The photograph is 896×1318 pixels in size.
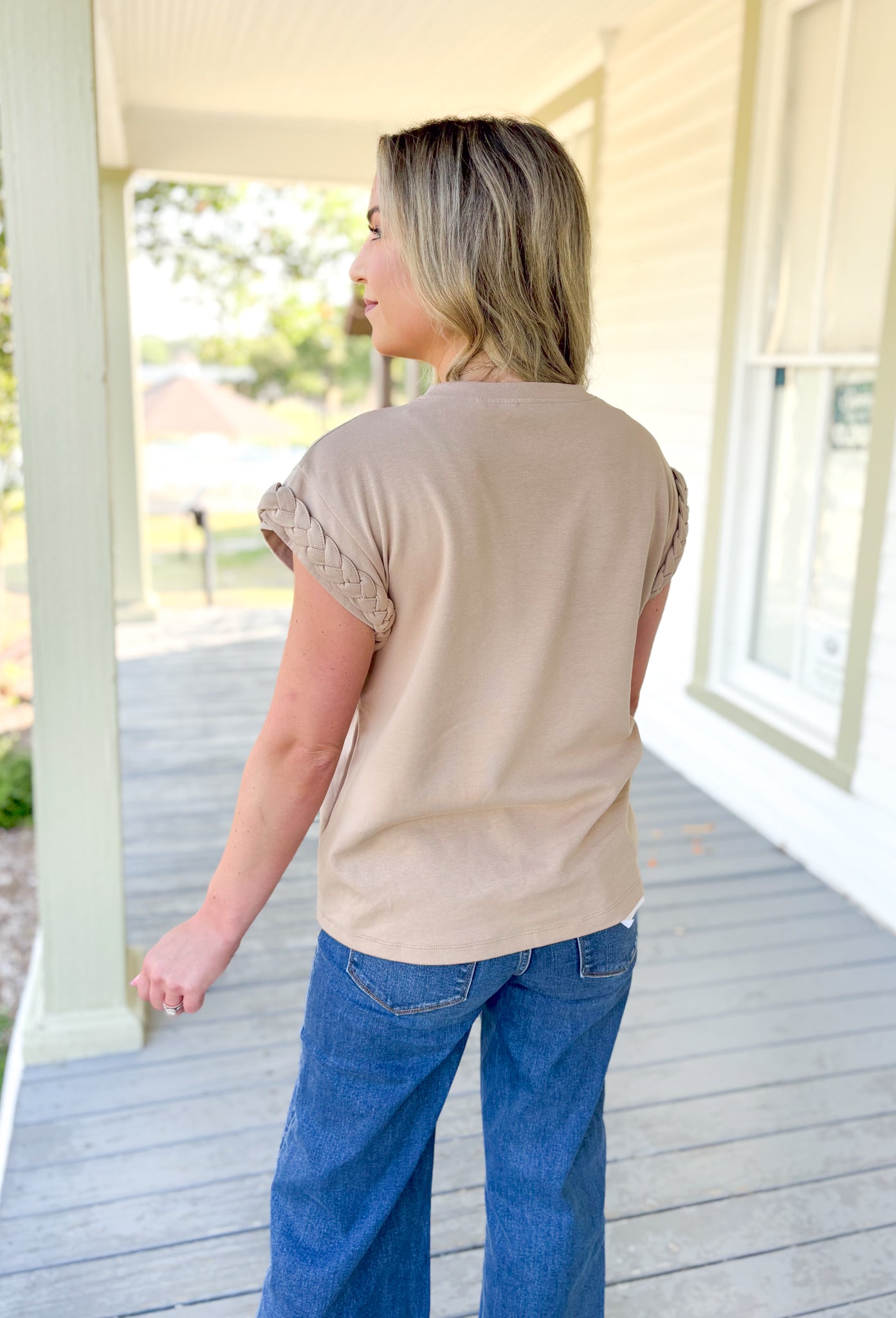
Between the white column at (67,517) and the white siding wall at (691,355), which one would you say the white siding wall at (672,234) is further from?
the white column at (67,517)

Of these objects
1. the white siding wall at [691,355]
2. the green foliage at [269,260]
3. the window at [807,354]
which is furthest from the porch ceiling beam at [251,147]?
the green foliage at [269,260]

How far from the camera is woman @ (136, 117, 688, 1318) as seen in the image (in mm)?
967

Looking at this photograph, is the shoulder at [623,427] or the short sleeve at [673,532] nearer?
the shoulder at [623,427]

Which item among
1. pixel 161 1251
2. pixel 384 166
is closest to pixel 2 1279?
pixel 161 1251

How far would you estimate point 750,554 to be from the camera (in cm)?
395

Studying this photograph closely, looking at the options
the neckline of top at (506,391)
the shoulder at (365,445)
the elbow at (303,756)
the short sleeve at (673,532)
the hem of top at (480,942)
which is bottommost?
the hem of top at (480,942)

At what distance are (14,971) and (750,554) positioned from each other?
320cm

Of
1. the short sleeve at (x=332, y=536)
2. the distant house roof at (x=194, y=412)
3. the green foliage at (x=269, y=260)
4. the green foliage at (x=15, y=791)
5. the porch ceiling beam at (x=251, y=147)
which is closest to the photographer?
the short sleeve at (x=332, y=536)

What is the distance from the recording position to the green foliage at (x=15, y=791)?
5.19 meters

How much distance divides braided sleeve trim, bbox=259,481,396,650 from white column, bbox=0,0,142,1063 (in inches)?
47.8

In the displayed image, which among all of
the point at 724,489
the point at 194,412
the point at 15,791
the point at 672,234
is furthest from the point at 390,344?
the point at 194,412

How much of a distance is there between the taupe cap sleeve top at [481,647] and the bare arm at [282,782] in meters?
0.03

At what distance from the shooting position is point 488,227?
98cm

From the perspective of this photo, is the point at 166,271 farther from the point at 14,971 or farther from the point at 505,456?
the point at 505,456
